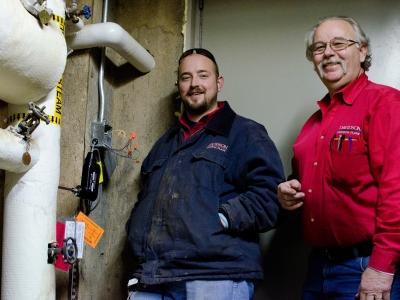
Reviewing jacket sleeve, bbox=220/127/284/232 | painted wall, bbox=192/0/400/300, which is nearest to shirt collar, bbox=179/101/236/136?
jacket sleeve, bbox=220/127/284/232

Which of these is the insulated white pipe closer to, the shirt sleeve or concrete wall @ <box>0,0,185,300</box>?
concrete wall @ <box>0,0,185,300</box>

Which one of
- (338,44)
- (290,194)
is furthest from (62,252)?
(338,44)

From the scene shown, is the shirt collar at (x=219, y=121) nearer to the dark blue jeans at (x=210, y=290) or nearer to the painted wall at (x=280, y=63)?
the painted wall at (x=280, y=63)

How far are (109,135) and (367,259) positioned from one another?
110cm

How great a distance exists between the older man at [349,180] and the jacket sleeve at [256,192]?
0.25ft

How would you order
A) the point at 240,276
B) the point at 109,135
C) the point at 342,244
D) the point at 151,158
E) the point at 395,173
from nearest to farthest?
the point at 395,173 → the point at 342,244 → the point at 240,276 → the point at 151,158 → the point at 109,135

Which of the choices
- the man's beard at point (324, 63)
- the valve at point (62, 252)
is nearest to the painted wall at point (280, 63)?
the man's beard at point (324, 63)

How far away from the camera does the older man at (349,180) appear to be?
118cm

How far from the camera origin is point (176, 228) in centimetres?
151

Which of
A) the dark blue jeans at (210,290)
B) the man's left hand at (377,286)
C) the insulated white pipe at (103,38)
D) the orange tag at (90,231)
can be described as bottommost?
the dark blue jeans at (210,290)

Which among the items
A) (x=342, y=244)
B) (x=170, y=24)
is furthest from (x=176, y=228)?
(x=170, y=24)

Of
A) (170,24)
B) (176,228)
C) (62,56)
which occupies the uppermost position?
(170,24)

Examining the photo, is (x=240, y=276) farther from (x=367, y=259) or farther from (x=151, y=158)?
(x=151, y=158)

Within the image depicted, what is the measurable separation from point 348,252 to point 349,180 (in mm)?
189
